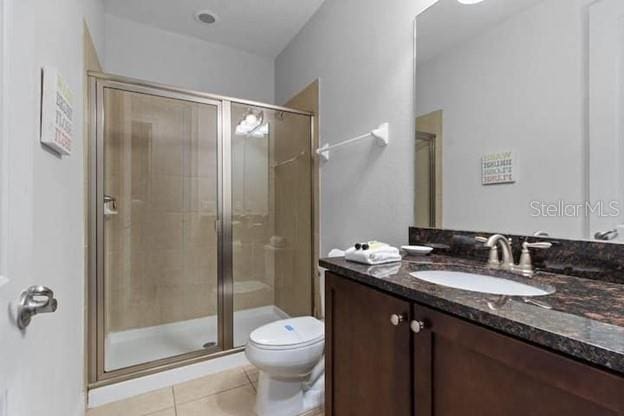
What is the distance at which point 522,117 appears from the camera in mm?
1079

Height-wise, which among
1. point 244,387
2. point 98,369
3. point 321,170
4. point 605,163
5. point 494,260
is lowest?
point 244,387

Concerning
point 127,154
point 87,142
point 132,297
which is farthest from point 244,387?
point 127,154

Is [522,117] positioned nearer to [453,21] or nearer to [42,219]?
[453,21]

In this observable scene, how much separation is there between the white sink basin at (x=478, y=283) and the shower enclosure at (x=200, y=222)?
137 centimetres

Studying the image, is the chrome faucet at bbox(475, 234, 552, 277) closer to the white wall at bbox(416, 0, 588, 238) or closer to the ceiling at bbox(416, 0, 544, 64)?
the white wall at bbox(416, 0, 588, 238)

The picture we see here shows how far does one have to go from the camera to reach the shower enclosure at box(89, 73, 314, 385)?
214 cm

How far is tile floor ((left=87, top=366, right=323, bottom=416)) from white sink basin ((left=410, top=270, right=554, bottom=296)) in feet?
3.43

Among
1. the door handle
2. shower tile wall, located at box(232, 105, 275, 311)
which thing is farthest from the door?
the door handle

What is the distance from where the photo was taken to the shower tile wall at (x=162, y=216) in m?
2.22

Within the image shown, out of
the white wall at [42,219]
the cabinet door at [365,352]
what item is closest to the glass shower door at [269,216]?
the white wall at [42,219]

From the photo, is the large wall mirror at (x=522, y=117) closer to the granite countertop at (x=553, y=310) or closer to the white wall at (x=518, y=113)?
the white wall at (x=518, y=113)

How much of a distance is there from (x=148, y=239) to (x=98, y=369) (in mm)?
946

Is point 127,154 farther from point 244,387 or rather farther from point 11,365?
point 11,365

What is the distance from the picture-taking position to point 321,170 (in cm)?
219
